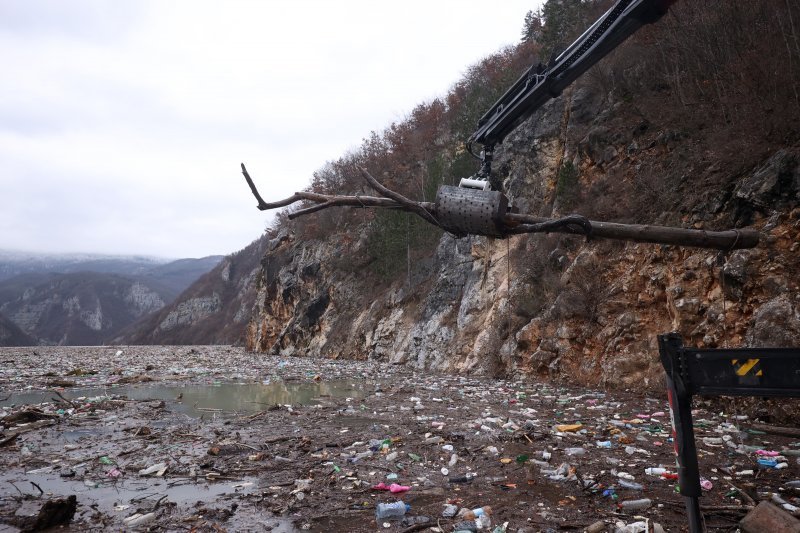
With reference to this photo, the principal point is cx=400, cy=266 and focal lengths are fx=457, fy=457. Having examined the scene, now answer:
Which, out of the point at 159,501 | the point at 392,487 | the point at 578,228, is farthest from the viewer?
the point at 392,487

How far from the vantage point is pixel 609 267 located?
1022cm

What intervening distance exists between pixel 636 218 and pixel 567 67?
6976 mm

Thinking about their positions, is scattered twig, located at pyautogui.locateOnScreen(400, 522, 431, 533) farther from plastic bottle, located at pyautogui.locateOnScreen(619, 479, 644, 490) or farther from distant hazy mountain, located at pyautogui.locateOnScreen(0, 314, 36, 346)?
distant hazy mountain, located at pyautogui.locateOnScreen(0, 314, 36, 346)

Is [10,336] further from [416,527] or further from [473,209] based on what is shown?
[473,209]

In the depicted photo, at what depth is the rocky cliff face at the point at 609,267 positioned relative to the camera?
6.56 m

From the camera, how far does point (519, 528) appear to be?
284 cm

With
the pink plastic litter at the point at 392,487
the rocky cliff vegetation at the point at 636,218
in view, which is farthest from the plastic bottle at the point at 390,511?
the rocky cliff vegetation at the point at 636,218

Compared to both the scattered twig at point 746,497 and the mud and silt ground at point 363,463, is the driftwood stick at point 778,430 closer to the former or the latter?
the mud and silt ground at point 363,463

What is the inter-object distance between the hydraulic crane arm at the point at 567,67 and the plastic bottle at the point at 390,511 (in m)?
2.66

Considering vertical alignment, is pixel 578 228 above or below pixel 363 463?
above

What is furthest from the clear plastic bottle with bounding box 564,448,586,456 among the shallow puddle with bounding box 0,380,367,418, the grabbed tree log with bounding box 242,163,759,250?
the shallow puddle with bounding box 0,380,367,418

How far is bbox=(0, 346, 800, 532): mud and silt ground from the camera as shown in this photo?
10.2 ft

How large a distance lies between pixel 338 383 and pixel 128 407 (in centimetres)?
518

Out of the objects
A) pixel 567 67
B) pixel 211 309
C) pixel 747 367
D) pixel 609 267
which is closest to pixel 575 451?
pixel 747 367
